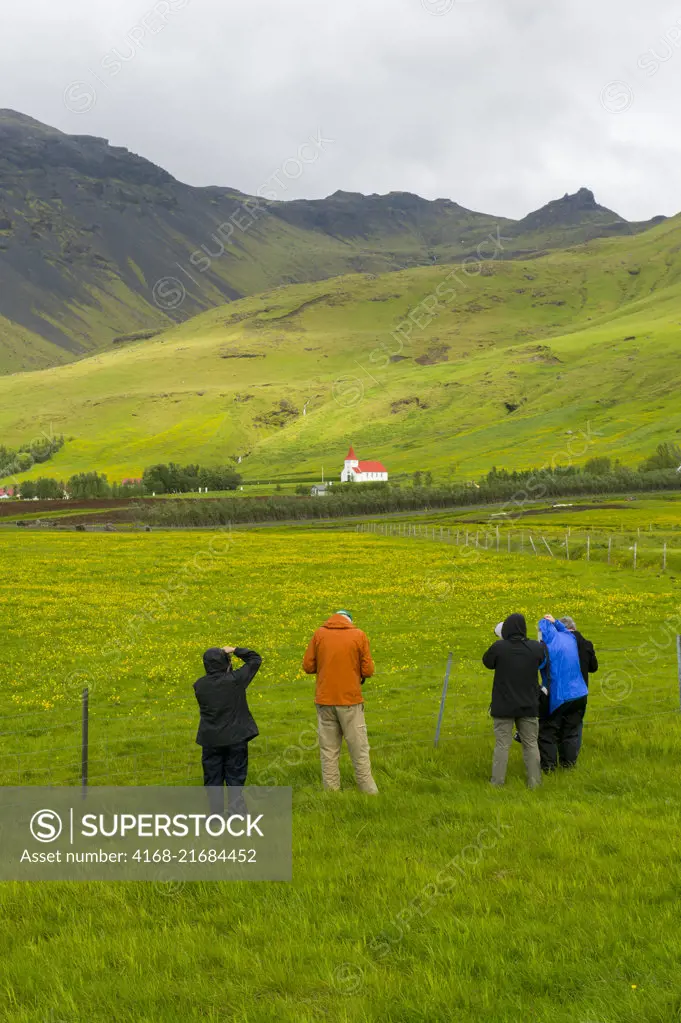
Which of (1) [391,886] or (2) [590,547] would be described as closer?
(1) [391,886]

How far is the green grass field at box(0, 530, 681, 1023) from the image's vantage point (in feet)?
21.6

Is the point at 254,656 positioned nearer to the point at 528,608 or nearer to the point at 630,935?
the point at 630,935

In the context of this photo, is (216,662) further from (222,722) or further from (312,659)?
(312,659)

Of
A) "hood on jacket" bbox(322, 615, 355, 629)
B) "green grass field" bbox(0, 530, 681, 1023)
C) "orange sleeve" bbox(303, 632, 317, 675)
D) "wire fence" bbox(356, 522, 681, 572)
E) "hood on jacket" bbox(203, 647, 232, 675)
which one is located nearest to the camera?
"green grass field" bbox(0, 530, 681, 1023)

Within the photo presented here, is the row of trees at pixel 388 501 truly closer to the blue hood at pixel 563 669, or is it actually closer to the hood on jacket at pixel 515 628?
the blue hood at pixel 563 669

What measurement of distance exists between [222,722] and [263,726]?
287 inches

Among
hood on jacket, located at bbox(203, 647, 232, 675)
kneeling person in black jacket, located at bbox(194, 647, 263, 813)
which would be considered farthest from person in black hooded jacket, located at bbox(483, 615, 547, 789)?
hood on jacket, located at bbox(203, 647, 232, 675)

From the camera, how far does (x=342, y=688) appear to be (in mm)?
12109

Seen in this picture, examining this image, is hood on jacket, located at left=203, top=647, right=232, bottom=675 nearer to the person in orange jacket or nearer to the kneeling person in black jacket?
the kneeling person in black jacket

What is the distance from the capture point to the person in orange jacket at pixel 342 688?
39.7 ft

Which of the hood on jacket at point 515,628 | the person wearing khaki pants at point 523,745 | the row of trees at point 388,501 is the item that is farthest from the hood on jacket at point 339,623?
the row of trees at point 388,501

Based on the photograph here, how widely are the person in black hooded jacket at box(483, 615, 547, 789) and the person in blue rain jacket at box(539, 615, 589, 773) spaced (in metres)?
0.45

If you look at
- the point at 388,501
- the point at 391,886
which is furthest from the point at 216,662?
the point at 388,501

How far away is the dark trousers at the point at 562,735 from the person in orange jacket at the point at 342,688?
3.06 metres
